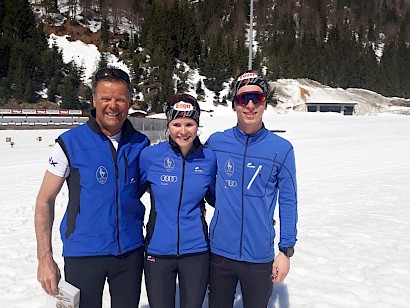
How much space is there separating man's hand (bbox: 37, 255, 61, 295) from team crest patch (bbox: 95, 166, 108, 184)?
0.61 metres

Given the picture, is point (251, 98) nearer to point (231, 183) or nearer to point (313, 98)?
point (231, 183)

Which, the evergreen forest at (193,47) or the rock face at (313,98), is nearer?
the evergreen forest at (193,47)

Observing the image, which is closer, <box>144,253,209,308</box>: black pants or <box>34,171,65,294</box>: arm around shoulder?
<box>34,171,65,294</box>: arm around shoulder

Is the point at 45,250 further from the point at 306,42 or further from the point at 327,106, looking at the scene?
the point at 306,42

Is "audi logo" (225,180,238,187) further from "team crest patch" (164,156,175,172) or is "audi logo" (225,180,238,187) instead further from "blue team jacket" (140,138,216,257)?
"team crest patch" (164,156,175,172)

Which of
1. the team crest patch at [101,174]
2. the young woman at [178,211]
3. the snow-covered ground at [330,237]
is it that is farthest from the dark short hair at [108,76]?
the snow-covered ground at [330,237]

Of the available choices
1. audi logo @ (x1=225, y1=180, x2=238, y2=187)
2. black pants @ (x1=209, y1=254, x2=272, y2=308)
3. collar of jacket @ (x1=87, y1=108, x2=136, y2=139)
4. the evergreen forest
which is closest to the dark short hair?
collar of jacket @ (x1=87, y1=108, x2=136, y2=139)

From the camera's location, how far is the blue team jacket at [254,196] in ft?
8.95

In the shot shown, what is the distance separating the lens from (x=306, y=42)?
94.7m

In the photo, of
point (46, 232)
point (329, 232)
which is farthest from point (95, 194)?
point (329, 232)

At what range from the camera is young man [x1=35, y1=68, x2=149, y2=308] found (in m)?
2.45

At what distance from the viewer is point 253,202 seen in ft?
9.02

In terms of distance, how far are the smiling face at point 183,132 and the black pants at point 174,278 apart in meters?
0.80

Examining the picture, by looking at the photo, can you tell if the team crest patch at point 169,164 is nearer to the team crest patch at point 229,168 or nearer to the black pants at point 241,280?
the team crest patch at point 229,168
